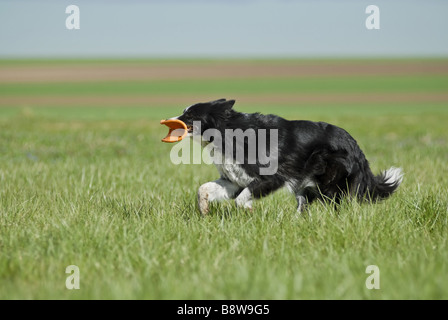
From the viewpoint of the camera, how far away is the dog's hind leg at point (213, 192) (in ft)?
16.8

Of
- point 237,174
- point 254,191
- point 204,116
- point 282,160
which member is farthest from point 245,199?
point 204,116

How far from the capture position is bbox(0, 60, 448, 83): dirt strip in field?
52.2 meters

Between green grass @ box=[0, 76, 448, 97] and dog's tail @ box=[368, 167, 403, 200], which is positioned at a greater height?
green grass @ box=[0, 76, 448, 97]

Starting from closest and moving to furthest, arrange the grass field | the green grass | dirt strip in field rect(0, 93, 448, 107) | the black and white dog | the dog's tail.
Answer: the grass field < the black and white dog < the dog's tail < dirt strip in field rect(0, 93, 448, 107) < the green grass

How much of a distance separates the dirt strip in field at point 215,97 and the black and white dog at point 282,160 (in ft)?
86.6

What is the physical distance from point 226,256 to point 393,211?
1.92 metres

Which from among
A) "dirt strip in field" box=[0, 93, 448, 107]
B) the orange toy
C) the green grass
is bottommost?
the orange toy

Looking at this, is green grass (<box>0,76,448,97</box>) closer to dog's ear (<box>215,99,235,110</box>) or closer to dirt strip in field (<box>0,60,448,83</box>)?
dirt strip in field (<box>0,60,448,83</box>)

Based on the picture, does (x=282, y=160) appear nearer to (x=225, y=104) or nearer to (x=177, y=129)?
(x=225, y=104)

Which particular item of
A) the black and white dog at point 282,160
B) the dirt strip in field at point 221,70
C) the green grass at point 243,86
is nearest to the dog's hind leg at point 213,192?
the black and white dog at point 282,160

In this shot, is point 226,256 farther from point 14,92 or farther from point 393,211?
point 14,92

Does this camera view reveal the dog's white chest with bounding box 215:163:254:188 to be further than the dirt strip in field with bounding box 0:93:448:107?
No

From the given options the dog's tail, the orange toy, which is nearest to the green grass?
the dog's tail

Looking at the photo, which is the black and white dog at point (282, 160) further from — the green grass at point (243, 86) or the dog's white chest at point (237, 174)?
the green grass at point (243, 86)
